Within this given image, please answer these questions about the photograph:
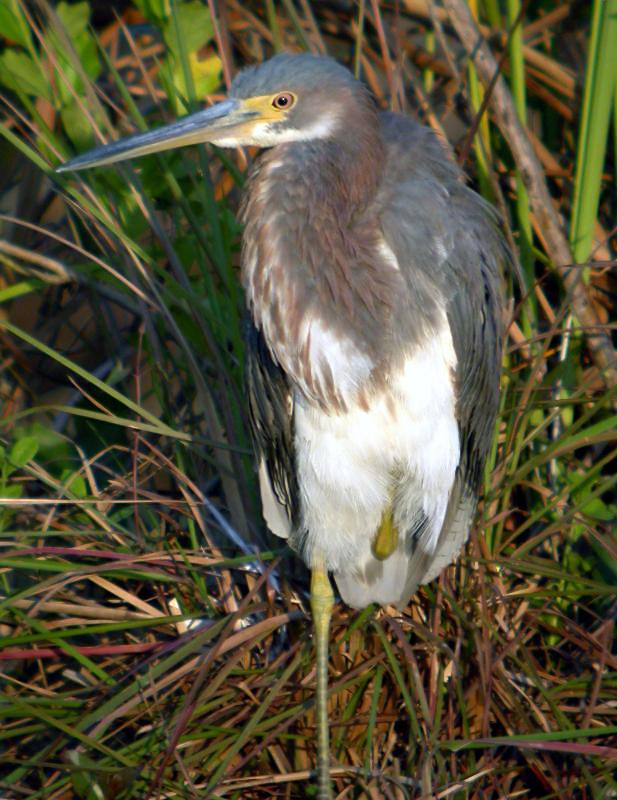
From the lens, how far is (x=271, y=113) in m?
2.28

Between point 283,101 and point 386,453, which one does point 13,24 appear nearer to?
point 283,101

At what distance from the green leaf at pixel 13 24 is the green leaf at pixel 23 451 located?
2.92 feet

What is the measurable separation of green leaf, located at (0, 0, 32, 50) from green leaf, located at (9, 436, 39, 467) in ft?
2.92

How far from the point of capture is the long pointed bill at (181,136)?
2.26 m

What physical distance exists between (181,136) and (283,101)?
0.22 meters

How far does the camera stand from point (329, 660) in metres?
2.46

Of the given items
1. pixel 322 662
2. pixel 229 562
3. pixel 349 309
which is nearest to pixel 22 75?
pixel 349 309

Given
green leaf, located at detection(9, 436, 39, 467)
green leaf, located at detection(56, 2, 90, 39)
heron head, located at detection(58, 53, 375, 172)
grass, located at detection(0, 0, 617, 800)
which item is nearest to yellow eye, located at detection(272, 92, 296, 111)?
heron head, located at detection(58, 53, 375, 172)

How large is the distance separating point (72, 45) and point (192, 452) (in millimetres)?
968

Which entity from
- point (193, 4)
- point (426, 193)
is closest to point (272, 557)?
Result: point (426, 193)

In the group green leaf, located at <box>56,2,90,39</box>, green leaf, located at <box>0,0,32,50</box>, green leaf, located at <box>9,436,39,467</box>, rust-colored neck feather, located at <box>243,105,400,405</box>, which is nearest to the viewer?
rust-colored neck feather, located at <box>243,105,400,405</box>

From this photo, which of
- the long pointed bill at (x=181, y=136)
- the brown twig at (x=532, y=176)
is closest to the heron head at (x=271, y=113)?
the long pointed bill at (x=181, y=136)

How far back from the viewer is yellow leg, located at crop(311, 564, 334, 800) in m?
2.20

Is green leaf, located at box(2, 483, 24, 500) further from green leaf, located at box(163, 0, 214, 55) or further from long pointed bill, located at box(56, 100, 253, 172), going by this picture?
green leaf, located at box(163, 0, 214, 55)
